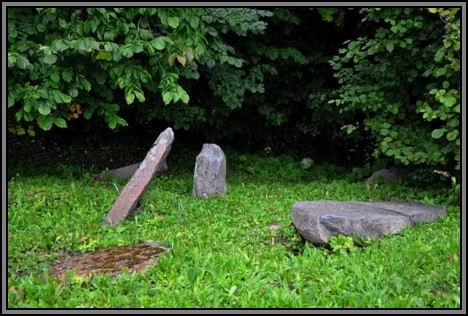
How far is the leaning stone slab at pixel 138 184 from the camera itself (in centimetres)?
589

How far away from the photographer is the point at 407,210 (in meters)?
5.51

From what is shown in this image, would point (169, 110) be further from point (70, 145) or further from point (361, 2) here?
point (361, 2)

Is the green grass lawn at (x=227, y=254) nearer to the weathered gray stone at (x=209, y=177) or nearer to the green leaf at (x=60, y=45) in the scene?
the weathered gray stone at (x=209, y=177)

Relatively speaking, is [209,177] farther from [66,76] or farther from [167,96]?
[66,76]

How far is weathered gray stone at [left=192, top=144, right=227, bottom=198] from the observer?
7328 mm

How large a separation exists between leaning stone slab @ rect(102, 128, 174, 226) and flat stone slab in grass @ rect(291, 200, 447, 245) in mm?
1926

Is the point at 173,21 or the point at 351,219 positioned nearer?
the point at 351,219

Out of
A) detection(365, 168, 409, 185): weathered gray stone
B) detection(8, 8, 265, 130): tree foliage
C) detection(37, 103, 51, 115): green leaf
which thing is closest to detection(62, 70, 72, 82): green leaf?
detection(8, 8, 265, 130): tree foliage

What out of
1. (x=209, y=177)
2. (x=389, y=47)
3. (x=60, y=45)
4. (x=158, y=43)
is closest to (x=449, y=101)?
(x=389, y=47)

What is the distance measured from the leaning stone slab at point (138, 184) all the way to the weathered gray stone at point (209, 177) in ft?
2.84

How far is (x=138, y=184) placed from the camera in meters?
6.26

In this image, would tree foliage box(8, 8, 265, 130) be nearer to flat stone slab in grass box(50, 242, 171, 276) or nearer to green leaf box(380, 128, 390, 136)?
flat stone slab in grass box(50, 242, 171, 276)

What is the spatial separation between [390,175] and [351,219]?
10.6 feet

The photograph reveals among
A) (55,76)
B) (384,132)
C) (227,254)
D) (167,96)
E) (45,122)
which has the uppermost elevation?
(55,76)
